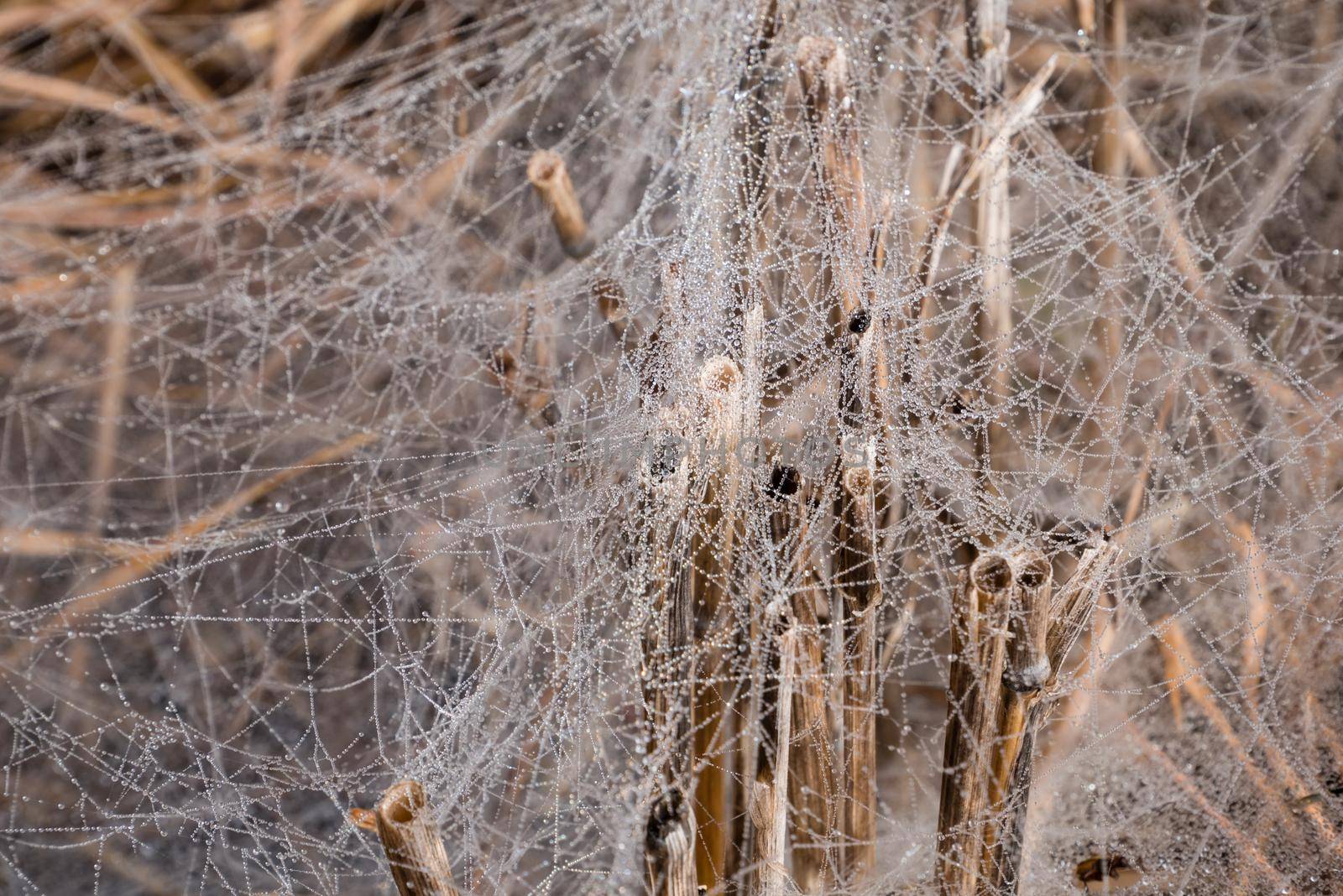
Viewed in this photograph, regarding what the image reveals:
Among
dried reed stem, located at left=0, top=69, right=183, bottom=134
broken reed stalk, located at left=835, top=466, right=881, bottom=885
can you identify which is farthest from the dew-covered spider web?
dried reed stem, located at left=0, top=69, right=183, bottom=134

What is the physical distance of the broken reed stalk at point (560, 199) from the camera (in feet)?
1.85

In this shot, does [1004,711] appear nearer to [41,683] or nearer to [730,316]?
[730,316]

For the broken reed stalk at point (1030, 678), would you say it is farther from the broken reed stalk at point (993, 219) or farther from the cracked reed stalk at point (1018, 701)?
the broken reed stalk at point (993, 219)

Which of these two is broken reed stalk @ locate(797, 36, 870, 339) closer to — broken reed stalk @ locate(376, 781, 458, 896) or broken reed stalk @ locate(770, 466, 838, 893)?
broken reed stalk @ locate(770, 466, 838, 893)

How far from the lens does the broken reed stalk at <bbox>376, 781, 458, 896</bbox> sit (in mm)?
366

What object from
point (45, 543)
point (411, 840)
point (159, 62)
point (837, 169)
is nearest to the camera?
point (411, 840)

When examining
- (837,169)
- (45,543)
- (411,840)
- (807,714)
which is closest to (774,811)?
(807,714)

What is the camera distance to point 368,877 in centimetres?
57

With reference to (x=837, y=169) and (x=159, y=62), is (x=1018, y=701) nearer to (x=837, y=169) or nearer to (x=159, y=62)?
(x=837, y=169)

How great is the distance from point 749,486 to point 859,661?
9 cm

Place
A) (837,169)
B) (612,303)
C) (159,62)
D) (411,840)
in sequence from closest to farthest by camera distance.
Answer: (411,840) → (837,169) → (612,303) → (159,62)

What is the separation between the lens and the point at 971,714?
15.6 inches

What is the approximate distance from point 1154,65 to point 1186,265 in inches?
7.6

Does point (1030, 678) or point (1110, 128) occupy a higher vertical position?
point (1110, 128)
